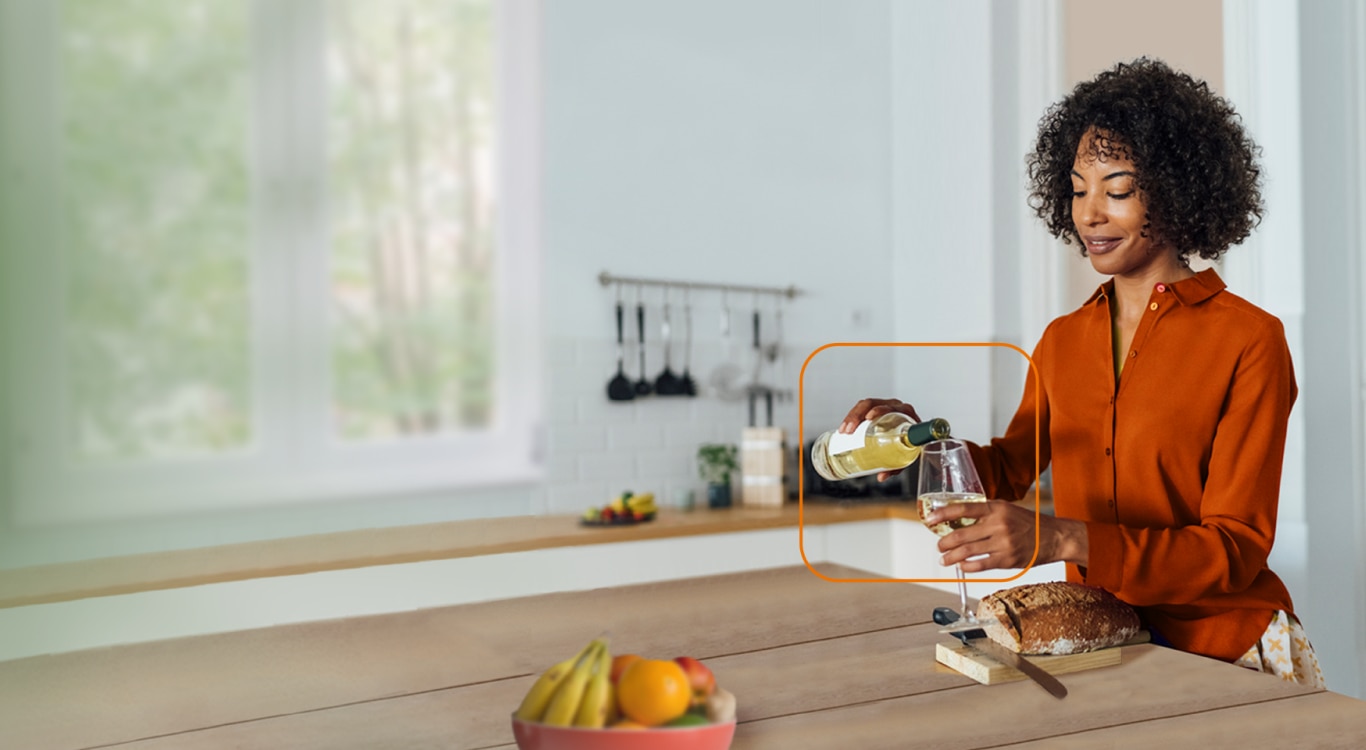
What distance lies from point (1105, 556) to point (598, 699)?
792mm

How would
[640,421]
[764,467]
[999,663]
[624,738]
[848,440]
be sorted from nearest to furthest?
[624,738]
[999,663]
[848,440]
[764,467]
[640,421]

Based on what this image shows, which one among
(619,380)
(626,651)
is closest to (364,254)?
(619,380)

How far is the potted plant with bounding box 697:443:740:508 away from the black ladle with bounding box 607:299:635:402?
0.33m

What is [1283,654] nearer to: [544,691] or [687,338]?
[544,691]

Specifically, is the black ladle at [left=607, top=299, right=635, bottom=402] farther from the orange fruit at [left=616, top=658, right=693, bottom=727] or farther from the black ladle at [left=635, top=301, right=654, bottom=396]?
the orange fruit at [left=616, top=658, right=693, bottom=727]

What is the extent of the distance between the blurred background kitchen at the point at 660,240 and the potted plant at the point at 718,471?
97 millimetres

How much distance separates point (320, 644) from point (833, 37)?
321 cm

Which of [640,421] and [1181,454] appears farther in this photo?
[640,421]

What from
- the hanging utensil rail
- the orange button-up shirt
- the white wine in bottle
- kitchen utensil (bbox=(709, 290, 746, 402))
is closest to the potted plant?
kitchen utensil (bbox=(709, 290, 746, 402))

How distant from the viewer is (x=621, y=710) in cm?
88

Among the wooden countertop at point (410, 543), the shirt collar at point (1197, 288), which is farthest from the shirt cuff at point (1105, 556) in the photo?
the wooden countertop at point (410, 543)

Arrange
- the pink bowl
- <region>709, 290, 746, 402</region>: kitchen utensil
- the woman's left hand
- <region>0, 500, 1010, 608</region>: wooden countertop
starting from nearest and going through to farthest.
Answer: the pink bowl → the woman's left hand → <region>0, 500, 1010, 608</region>: wooden countertop → <region>709, 290, 746, 402</region>: kitchen utensil

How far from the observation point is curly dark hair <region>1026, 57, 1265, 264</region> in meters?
1.45

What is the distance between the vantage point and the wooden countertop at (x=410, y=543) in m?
2.47
